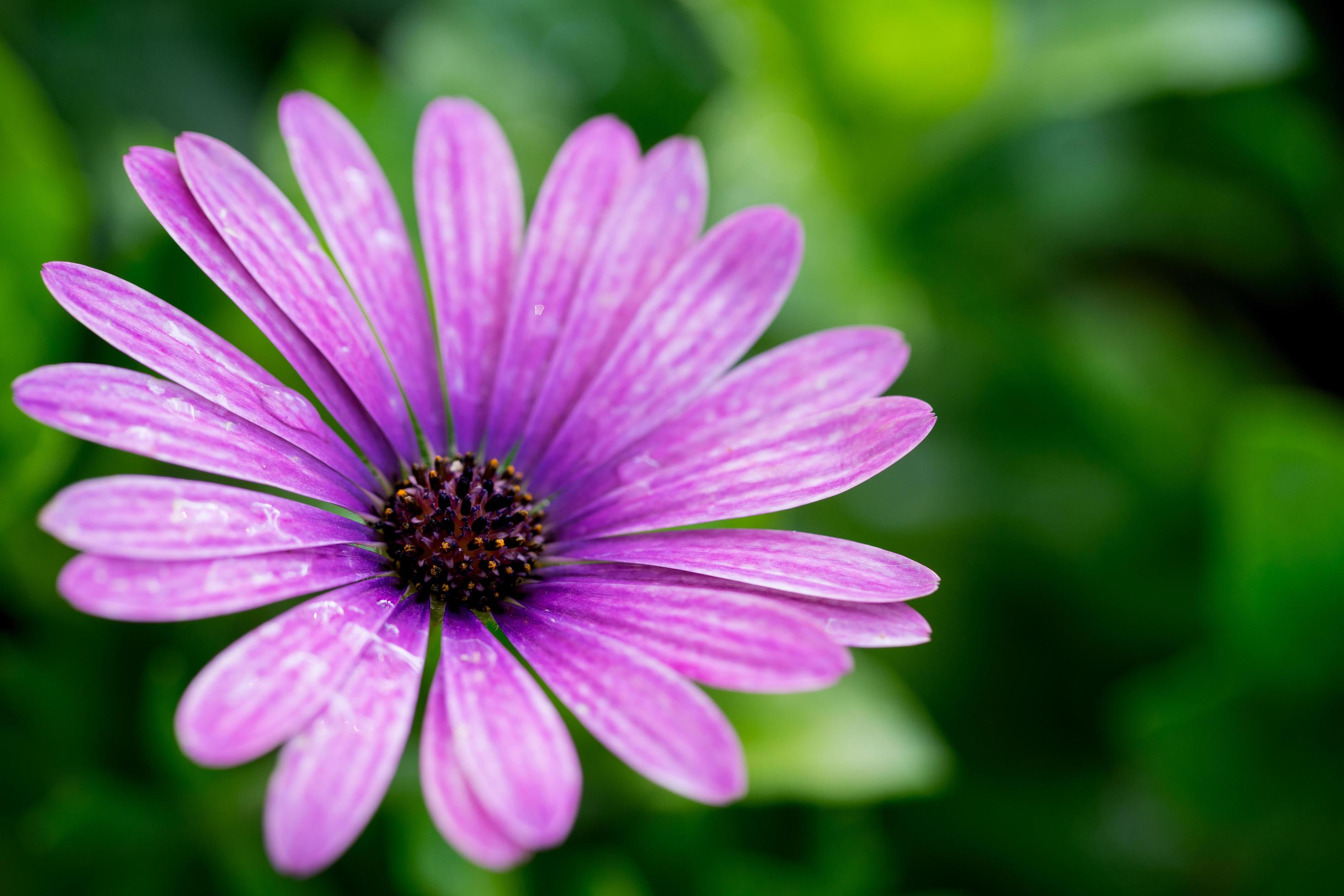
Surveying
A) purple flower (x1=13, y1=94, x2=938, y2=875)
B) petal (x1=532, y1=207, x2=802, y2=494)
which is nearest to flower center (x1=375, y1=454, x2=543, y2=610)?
purple flower (x1=13, y1=94, x2=938, y2=875)

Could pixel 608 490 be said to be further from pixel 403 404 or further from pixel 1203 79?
pixel 1203 79

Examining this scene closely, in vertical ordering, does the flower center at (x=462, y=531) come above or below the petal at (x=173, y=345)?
below

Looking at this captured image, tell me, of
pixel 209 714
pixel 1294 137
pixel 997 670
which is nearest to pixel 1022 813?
pixel 997 670

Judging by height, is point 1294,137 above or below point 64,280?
above

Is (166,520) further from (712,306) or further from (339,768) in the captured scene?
(712,306)

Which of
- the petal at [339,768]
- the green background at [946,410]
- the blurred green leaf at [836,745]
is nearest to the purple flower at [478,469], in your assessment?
the petal at [339,768]

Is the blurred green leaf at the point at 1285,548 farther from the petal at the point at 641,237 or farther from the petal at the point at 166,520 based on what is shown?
the petal at the point at 166,520
